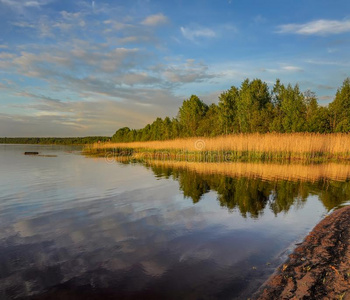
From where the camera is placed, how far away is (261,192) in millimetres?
11453

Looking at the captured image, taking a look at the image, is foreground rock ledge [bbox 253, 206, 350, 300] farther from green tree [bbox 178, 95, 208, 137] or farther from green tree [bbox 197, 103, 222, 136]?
green tree [bbox 178, 95, 208, 137]

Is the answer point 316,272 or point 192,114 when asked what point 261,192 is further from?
point 192,114

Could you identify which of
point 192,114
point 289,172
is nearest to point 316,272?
point 289,172

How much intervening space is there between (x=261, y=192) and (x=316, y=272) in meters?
7.47

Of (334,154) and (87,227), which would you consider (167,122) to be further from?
(87,227)

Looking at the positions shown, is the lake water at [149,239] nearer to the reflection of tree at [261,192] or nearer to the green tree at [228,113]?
the reflection of tree at [261,192]

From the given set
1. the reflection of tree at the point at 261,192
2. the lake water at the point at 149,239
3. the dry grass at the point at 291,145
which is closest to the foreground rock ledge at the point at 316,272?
→ the lake water at the point at 149,239

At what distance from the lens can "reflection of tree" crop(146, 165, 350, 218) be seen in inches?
365

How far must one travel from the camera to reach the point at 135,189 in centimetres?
1262

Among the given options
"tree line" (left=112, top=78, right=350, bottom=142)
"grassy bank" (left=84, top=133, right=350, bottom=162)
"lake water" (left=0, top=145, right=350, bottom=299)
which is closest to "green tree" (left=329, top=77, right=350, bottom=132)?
"tree line" (left=112, top=78, right=350, bottom=142)

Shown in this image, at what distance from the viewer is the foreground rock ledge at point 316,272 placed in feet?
11.7

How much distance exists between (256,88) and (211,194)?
147 ft

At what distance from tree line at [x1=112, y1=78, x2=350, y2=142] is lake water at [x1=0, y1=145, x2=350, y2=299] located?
107 ft

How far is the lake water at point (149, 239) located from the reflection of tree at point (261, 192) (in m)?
0.05
